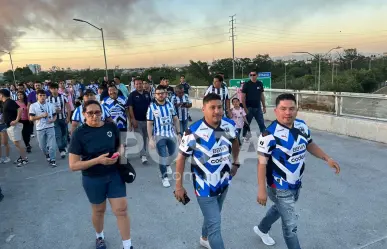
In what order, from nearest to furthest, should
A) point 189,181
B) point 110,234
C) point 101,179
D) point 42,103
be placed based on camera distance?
point 101,179, point 110,234, point 189,181, point 42,103

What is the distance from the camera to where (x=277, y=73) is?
81.4m

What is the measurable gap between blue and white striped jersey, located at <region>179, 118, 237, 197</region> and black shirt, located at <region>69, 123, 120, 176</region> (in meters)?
0.79

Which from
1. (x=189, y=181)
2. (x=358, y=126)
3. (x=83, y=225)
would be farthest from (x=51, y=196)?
(x=358, y=126)

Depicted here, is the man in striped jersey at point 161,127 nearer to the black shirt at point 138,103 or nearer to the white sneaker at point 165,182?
the white sneaker at point 165,182

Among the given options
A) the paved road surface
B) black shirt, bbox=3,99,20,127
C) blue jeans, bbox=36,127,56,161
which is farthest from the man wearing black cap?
the paved road surface

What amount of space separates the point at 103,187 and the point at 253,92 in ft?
18.4

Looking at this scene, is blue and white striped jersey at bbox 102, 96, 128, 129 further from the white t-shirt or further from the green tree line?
the green tree line

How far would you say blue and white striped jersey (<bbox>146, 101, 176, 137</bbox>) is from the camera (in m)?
5.51

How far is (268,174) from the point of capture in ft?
9.85

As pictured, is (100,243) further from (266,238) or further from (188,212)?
(266,238)

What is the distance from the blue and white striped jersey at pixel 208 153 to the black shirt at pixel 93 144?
31.1 inches

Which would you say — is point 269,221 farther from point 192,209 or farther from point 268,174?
point 192,209

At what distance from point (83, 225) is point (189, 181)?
2112 millimetres

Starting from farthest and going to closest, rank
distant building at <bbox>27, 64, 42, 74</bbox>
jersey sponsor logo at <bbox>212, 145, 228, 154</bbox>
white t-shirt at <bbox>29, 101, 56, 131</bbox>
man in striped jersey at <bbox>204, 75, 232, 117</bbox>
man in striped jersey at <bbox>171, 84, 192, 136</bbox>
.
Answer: distant building at <bbox>27, 64, 42, 74</bbox>
man in striped jersey at <bbox>171, 84, 192, 136</bbox>
man in striped jersey at <bbox>204, 75, 232, 117</bbox>
white t-shirt at <bbox>29, 101, 56, 131</bbox>
jersey sponsor logo at <bbox>212, 145, 228, 154</bbox>
